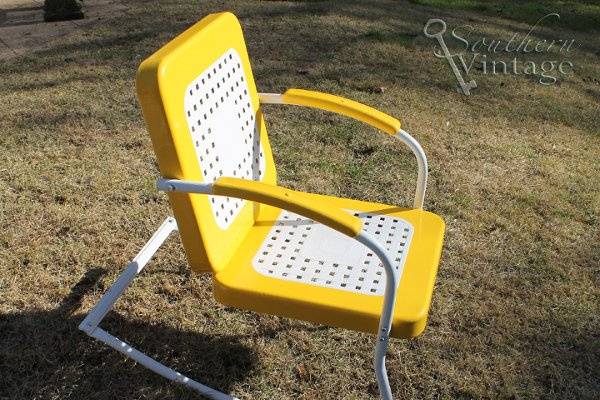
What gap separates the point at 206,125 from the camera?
1.68 m

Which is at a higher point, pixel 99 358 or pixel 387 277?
pixel 387 277

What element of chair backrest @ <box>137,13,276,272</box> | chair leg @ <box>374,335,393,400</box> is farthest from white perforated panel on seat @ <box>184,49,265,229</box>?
chair leg @ <box>374,335,393,400</box>

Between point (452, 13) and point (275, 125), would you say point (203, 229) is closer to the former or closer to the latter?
point (275, 125)

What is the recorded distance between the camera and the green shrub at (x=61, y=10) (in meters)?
5.06

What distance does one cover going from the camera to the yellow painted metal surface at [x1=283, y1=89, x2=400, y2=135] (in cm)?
186

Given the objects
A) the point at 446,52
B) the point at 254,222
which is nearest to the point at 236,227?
the point at 254,222

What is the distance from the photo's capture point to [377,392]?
201 centimetres

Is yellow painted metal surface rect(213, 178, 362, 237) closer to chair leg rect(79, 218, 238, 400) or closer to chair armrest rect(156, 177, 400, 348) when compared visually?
chair armrest rect(156, 177, 400, 348)

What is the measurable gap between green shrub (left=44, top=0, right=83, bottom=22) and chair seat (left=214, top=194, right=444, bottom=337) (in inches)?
154

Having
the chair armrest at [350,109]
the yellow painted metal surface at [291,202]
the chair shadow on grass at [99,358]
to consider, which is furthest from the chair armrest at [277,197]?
the chair shadow on grass at [99,358]

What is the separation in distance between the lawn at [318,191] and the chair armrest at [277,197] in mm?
810

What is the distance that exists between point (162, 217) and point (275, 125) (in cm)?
109

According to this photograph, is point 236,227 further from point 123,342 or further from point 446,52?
point 446,52
